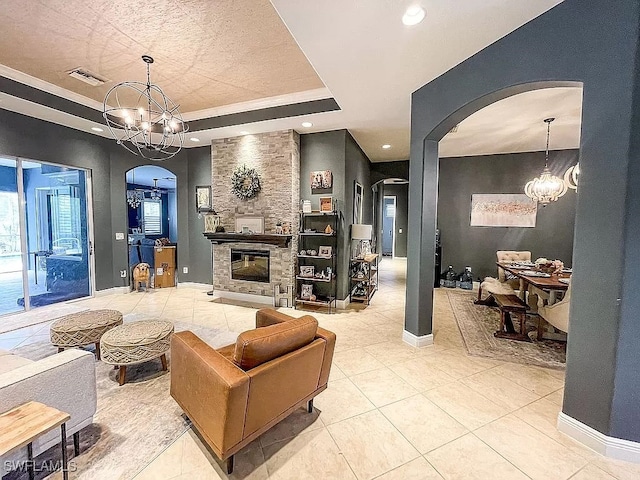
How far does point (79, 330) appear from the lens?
9.10 feet

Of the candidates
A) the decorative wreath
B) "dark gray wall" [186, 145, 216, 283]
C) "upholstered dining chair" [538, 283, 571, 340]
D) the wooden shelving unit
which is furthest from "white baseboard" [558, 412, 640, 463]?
"dark gray wall" [186, 145, 216, 283]

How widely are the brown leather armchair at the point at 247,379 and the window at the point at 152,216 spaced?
828cm

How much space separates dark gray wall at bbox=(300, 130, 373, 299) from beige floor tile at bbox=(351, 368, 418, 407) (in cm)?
221

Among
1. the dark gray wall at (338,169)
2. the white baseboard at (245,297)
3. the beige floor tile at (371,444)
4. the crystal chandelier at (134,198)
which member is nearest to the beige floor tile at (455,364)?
Result: the beige floor tile at (371,444)

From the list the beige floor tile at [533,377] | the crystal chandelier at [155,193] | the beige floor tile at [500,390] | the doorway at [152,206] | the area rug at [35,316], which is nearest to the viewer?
the beige floor tile at [500,390]

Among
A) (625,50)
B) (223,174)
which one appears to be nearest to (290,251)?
(223,174)

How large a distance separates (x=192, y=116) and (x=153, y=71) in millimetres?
1557

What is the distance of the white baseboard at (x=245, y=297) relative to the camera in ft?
17.1

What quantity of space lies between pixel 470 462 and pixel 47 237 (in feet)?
22.0

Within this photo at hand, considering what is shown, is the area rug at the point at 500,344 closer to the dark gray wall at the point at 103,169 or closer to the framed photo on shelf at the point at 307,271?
the framed photo on shelf at the point at 307,271

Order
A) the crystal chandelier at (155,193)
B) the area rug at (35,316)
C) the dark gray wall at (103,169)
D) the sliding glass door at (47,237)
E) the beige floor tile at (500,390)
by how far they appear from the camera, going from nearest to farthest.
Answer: the beige floor tile at (500,390) < the area rug at (35,316) < the dark gray wall at (103,169) < the sliding glass door at (47,237) < the crystal chandelier at (155,193)

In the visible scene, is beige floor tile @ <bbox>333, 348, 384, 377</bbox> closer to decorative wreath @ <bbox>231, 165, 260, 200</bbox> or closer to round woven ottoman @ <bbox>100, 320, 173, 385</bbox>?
round woven ottoman @ <bbox>100, 320, 173, 385</bbox>

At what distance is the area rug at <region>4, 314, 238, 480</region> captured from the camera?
173 cm

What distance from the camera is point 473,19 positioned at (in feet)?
7.18
